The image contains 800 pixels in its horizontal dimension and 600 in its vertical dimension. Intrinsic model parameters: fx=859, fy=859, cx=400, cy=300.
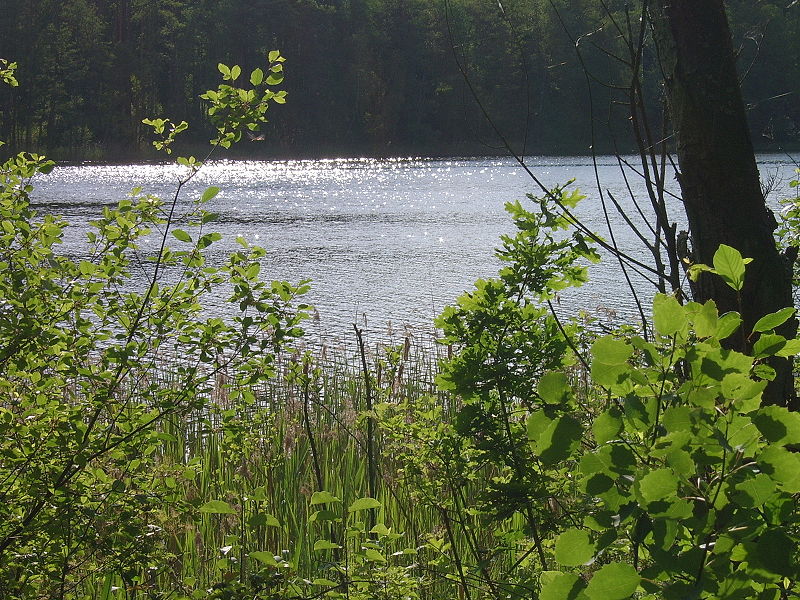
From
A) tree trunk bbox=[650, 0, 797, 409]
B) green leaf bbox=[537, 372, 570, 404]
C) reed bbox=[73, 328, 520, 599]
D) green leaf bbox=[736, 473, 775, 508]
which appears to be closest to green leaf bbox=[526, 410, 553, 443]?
green leaf bbox=[537, 372, 570, 404]

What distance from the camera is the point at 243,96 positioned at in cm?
274

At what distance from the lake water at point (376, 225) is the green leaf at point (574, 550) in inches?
106

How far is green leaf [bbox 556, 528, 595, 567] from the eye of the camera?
3.34ft

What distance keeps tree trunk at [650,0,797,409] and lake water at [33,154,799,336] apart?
1.83 meters

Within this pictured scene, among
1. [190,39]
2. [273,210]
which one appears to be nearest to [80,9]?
[190,39]

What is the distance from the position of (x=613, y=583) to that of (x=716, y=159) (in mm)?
1557

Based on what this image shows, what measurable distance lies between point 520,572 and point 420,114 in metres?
72.6

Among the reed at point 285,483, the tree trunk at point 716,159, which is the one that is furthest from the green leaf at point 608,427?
the tree trunk at point 716,159

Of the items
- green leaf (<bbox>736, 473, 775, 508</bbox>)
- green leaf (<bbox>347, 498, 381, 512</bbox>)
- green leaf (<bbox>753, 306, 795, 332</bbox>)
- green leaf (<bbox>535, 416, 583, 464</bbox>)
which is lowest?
green leaf (<bbox>347, 498, 381, 512</bbox>)

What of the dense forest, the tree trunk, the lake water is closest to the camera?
the tree trunk

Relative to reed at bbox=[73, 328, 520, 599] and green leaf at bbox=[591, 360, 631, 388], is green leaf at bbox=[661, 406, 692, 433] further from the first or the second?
reed at bbox=[73, 328, 520, 599]

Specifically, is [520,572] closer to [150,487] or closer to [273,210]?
[150,487]

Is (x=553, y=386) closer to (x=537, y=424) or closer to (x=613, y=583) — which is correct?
(x=537, y=424)

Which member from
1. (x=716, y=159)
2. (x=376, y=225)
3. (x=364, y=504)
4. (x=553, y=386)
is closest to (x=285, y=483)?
(x=364, y=504)
